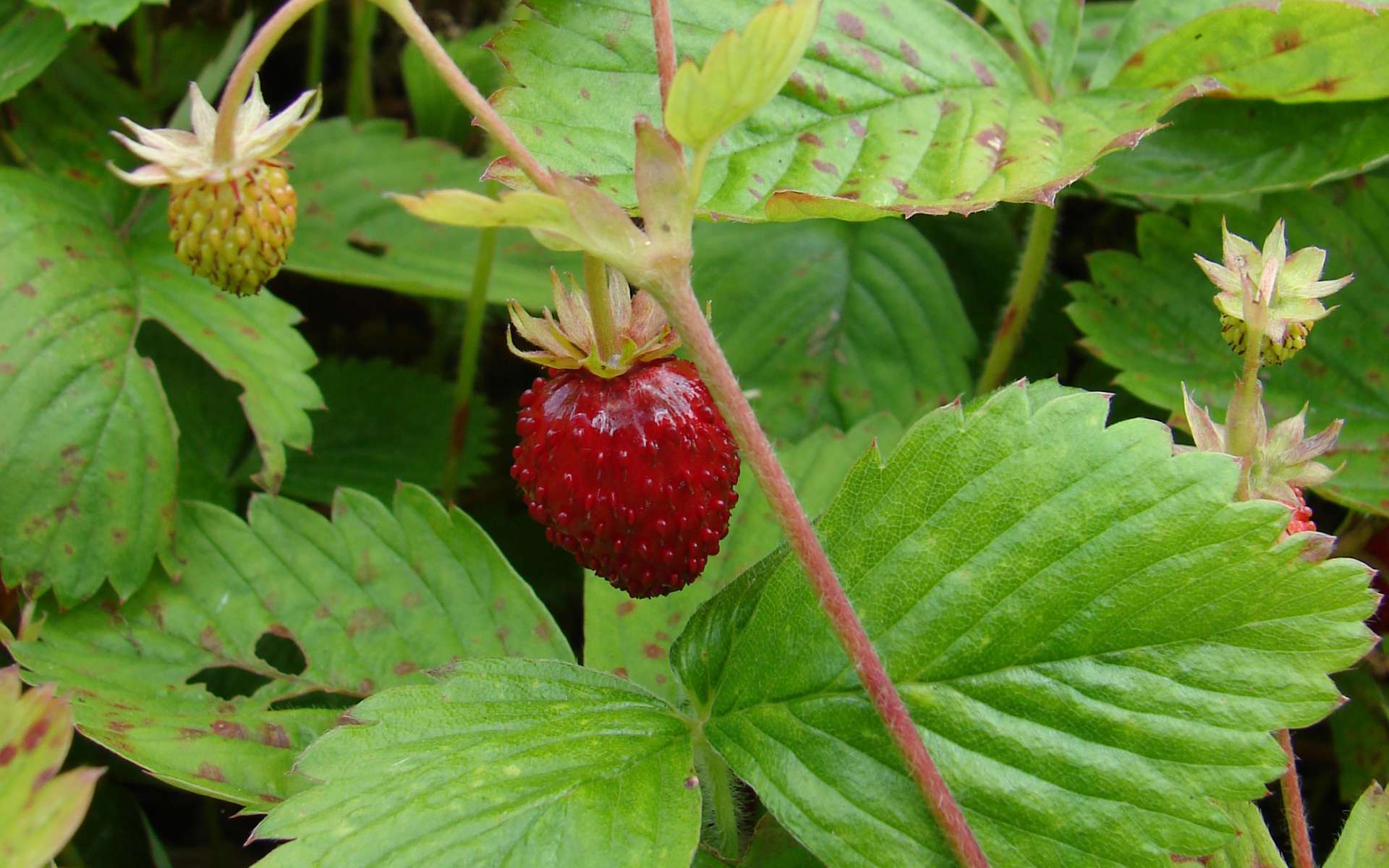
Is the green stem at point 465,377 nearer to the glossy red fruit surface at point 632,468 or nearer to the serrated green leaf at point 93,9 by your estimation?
the serrated green leaf at point 93,9

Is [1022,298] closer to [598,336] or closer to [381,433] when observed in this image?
[598,336]

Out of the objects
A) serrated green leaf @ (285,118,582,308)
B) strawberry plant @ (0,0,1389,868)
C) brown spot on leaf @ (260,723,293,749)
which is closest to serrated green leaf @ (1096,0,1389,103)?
strawberry plant @ (0,0,1389,868)

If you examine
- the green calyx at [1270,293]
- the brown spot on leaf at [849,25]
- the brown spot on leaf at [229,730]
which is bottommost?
the brown spot on leaf at [229,730]

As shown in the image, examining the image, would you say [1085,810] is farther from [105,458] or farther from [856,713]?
[105,458]

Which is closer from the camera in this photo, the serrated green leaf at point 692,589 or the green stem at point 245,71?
the green stem at point 245,71

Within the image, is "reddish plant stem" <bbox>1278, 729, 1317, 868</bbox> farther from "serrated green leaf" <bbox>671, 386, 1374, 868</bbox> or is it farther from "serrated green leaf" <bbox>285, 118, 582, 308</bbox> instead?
"serrated green leaf" <bbox>285, 118, 582, 308</bbox>

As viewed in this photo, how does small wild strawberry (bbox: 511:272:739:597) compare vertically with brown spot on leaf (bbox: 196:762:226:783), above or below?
above

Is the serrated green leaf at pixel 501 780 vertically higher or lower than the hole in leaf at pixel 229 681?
higher

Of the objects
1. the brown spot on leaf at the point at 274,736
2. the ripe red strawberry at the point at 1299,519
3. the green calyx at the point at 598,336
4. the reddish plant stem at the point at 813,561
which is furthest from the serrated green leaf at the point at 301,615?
the ripe red strawberry at the point at 1299,519
